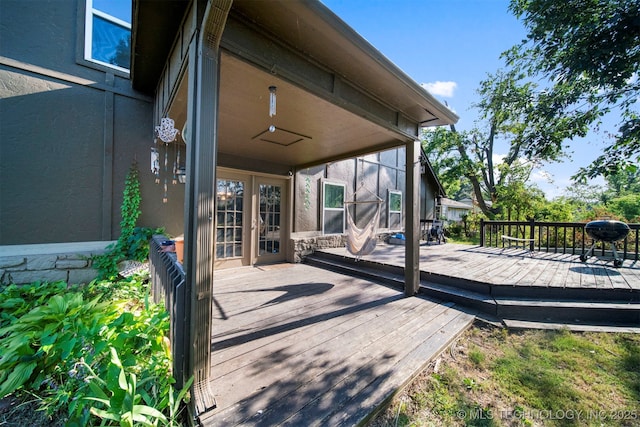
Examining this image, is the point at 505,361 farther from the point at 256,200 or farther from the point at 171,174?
the point at 171,174

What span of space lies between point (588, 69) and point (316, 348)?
512 cm

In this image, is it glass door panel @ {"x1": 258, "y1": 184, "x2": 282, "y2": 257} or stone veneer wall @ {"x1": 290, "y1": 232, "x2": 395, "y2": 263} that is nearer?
glass door panel @ {"x1": 258, "y1": 184, "x2": 282, "y2": 257}

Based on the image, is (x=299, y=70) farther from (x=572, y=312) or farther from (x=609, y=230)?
(x=609, y=230)

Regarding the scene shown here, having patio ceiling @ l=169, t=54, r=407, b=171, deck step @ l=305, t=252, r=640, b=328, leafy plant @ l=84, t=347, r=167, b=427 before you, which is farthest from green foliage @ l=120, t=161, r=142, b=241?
deck step @ l=305, t=252, r=640, b=328

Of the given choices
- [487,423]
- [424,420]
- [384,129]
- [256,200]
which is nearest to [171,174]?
[256,200]

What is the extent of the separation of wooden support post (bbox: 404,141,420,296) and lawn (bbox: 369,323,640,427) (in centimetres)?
105

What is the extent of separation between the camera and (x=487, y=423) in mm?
1507

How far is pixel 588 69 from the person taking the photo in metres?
3.43

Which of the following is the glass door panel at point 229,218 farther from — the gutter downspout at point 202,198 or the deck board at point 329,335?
the gutter downspout at point 202,198

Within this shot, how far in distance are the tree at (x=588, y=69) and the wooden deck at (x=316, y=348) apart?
383cm

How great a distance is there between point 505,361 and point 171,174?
4.95 meters

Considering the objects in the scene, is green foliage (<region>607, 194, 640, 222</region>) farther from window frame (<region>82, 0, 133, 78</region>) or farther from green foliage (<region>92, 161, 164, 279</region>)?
window frame (<region>82, 0, 133, 78</region>)

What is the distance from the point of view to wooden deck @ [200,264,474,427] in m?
1.48

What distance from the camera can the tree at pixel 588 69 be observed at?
331 cm
